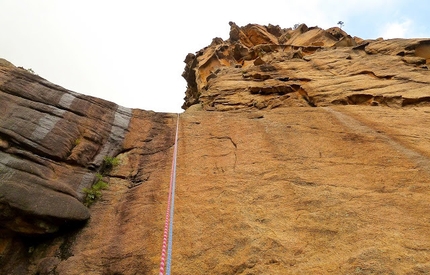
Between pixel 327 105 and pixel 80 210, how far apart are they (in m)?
10.3

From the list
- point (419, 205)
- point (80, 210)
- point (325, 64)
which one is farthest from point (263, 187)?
point (325, 64)

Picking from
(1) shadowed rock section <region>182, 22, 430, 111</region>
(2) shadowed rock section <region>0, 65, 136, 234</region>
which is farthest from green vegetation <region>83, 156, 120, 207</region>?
(1) shadowed rock section <region>182, 22, 430, 111</region>

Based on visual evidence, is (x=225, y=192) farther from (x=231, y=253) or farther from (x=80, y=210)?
(x=80, y=210)

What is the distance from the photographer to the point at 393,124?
32.1 ft

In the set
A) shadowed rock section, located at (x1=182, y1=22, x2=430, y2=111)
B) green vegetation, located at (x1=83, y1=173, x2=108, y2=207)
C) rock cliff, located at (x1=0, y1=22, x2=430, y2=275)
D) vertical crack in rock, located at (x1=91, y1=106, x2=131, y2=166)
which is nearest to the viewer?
rock cliff, located at (x1=0, y1=22, x2=430, y2=275)

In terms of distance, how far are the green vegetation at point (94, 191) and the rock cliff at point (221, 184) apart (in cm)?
14

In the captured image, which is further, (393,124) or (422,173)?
(393,124)

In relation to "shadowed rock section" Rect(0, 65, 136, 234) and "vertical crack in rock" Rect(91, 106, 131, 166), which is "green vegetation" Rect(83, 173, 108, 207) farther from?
"vertical crack in rock" Rect(91, 106, 131, 166)

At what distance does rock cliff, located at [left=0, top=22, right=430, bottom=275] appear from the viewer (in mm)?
5695

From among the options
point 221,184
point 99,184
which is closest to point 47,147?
point 99,184

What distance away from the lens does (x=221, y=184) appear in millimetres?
7832

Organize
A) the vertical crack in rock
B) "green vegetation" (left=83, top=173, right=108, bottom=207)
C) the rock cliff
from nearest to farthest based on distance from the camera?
the rock cliff, "green vegetation" (left=83, top=173, right=108, bottom=207), the vertical crack in rock

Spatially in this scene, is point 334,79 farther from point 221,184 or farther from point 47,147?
point 47,147

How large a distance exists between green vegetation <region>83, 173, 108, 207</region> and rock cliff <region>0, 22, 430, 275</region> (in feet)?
0.45
